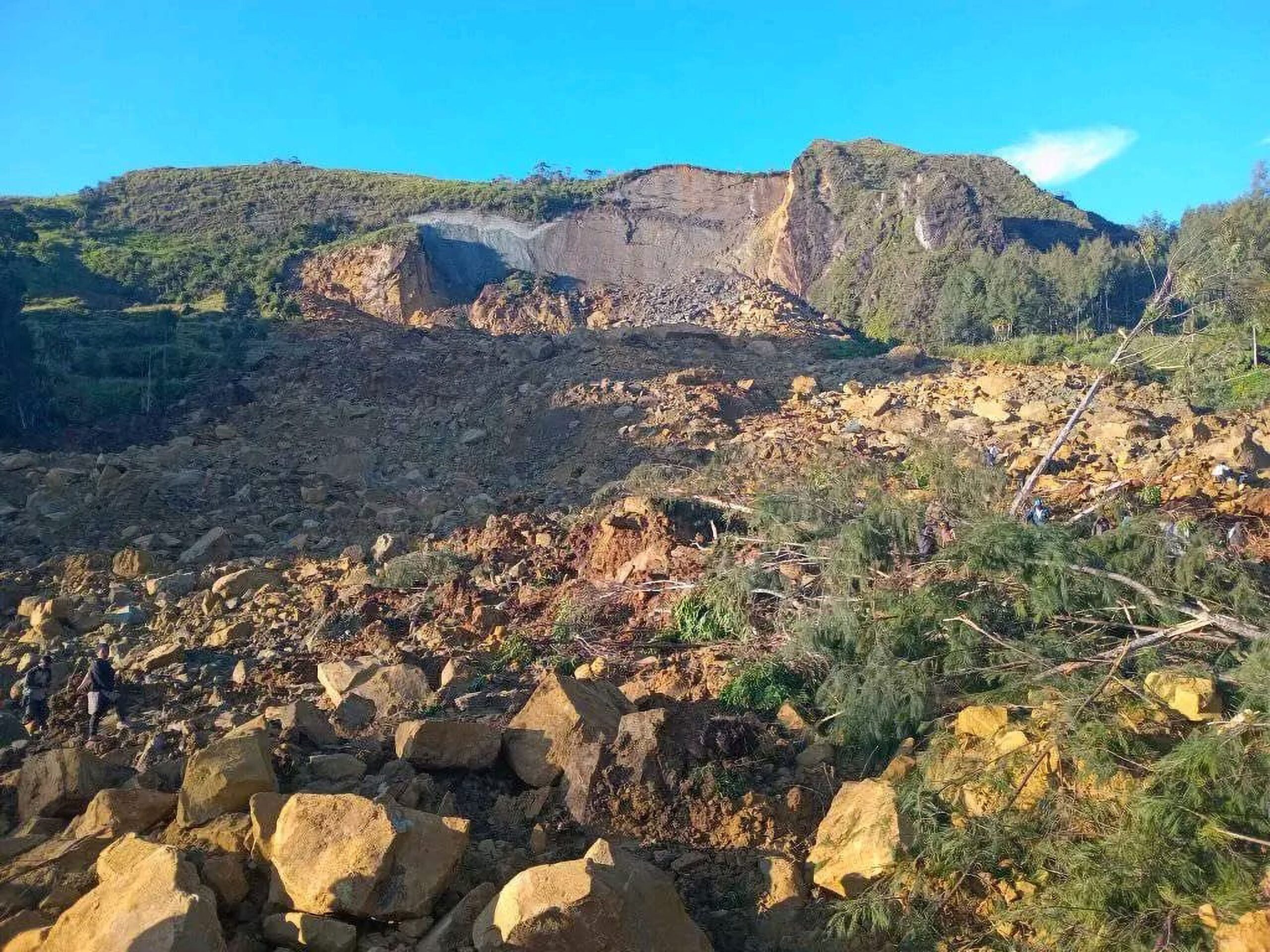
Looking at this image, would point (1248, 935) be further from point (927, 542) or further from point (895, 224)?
point (895, 224)

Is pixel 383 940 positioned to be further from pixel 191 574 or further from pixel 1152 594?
pixel 191 574

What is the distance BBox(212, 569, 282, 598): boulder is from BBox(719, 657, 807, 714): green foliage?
4.77 metres

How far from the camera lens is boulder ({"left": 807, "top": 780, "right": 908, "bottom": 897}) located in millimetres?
3471

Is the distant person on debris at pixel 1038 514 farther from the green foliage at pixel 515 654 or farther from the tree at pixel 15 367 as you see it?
the tree at pixel 15 367

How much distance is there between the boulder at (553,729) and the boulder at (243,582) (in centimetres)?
441

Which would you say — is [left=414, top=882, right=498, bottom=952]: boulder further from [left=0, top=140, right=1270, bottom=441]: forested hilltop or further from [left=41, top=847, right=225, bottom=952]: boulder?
[left=0, top=140, right=1270, bottom=441]: forested hilltop

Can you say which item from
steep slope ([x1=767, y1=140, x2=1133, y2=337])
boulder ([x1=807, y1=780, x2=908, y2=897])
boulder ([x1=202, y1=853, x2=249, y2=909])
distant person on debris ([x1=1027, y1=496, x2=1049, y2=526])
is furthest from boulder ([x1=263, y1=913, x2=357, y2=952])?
steep slope ([x1=767, y1=140, x2=1133, y2=337])

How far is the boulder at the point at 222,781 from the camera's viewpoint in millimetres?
3453

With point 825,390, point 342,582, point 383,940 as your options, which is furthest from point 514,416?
point 383,940

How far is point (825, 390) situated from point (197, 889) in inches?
550

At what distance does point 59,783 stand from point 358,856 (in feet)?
5.46

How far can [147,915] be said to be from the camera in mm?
2691

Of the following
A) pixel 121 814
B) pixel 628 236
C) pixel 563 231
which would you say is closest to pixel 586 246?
pixel 563 231

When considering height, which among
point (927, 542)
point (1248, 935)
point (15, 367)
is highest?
point (15, 367)
